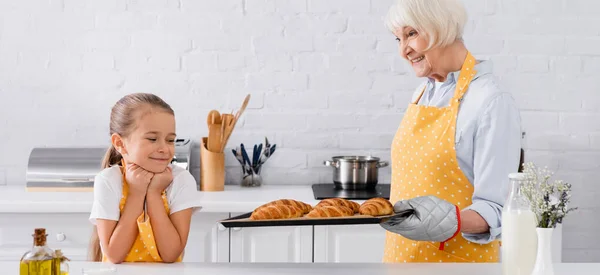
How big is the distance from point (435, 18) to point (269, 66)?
62.0 inches

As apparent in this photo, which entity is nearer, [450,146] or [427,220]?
[427,220]

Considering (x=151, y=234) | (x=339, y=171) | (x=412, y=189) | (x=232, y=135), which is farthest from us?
(x=232, y=135)

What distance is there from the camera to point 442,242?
187 cm

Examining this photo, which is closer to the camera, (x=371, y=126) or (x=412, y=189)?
(x=412, y=189)

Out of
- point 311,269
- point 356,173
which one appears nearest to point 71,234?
point 356,173

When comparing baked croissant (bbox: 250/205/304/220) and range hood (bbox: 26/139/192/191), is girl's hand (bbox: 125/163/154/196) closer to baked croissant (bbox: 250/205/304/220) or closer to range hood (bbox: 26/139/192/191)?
baked croissant (bbox: 250/205/304/220)

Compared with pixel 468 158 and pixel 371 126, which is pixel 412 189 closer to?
pixel 468 158

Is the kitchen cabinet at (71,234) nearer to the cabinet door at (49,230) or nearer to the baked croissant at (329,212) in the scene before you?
the cabinet door at (49,230)

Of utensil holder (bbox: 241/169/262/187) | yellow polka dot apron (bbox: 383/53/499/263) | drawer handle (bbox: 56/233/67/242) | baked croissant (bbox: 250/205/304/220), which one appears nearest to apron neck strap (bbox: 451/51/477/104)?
yellow polka dot apron (bbox: 383/53/499/263)

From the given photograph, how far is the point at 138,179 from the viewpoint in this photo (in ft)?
5.91

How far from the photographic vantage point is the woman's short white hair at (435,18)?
1.83 m

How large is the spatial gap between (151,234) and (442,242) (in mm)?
733

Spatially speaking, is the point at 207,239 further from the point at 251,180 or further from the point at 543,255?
the point at 543,255

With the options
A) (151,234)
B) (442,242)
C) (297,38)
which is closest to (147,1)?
(297,38)
